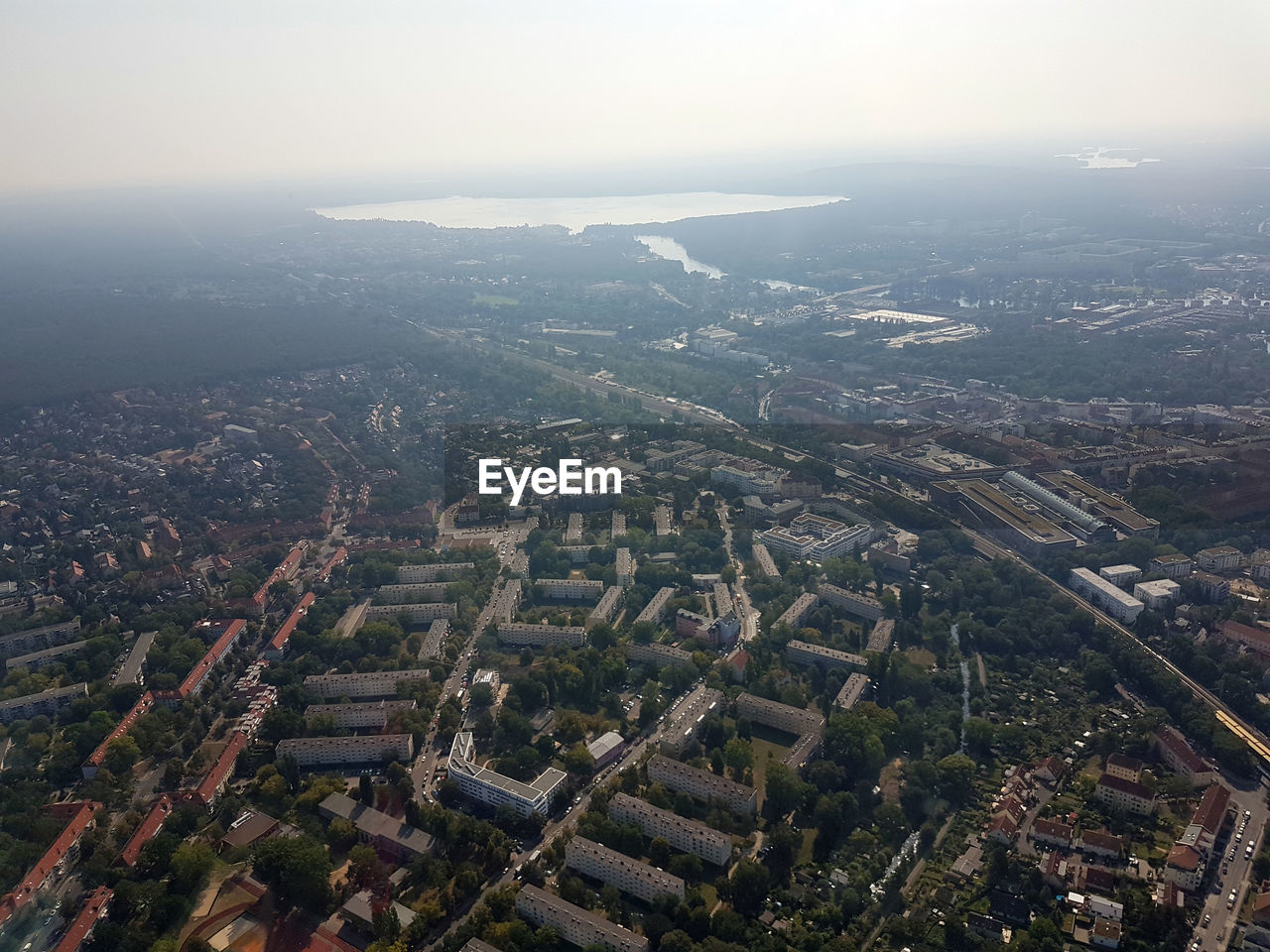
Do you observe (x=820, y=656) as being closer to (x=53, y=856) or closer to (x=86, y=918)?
(x=86, y=918)

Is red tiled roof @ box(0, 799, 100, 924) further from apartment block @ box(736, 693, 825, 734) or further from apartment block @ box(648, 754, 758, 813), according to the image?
apartment block @ box(736, 693, 825, 734)

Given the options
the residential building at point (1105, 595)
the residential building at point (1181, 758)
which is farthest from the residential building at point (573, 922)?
the residential building at point (1105, 595)

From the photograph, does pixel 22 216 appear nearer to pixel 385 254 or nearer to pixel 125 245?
pixel 125 245

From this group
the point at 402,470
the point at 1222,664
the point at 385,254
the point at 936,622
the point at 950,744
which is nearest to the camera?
the point at 950,744

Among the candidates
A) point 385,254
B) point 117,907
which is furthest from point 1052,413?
point 385,254

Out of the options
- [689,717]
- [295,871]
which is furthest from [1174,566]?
[295,871]

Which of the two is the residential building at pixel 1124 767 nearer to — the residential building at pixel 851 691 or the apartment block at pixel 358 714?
the residential building at pixel 851 691

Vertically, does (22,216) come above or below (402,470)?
above
